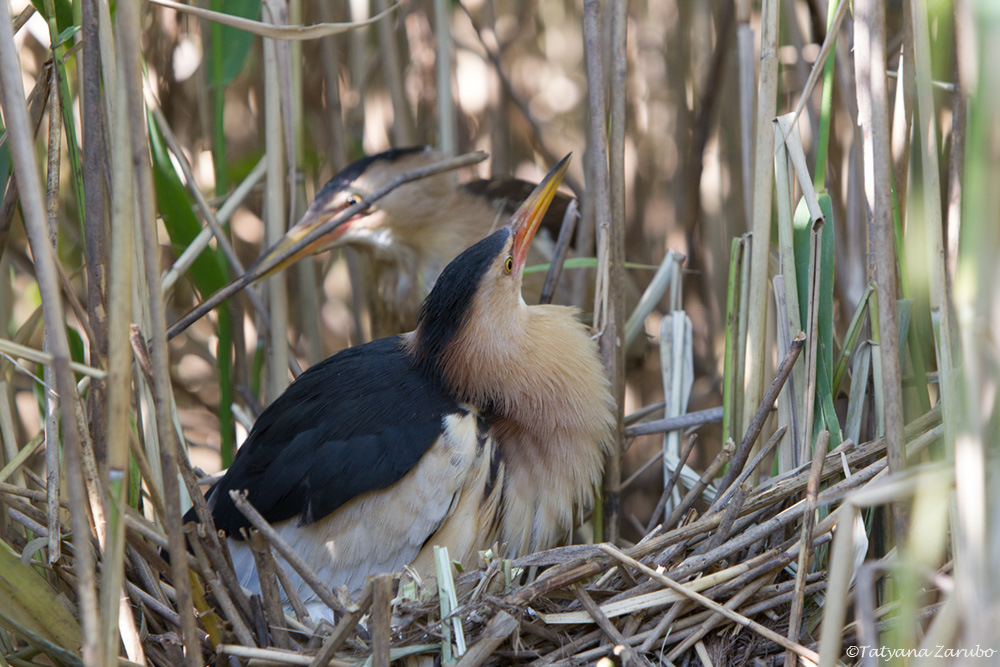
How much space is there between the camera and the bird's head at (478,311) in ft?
4.41

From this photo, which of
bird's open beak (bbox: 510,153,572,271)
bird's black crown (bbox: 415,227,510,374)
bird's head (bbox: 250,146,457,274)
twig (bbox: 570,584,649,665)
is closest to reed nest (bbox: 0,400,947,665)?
twig (bbox: 570,584,649,665)

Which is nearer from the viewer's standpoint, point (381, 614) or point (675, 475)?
point (381, 614)

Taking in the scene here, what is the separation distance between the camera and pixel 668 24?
2078 mm

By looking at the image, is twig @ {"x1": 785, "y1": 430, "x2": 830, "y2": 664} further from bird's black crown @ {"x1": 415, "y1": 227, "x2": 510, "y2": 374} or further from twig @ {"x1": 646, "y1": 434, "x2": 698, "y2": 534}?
bird's black crown @ {"x1": 415, "y1": 227, "x2": 510, "y2": 374}

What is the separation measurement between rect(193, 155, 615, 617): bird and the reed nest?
0.18 meters

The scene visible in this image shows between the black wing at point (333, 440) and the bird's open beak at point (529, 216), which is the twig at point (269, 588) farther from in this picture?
the bird's open beak at point (529, 216)

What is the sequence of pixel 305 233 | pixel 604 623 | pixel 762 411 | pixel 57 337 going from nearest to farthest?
pixel 57 337 → pixel 604 623 → pixel 762 411 → pixel 305 233

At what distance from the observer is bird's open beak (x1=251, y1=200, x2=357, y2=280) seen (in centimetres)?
151

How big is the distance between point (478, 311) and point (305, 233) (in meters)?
0.46

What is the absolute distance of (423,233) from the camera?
197cm

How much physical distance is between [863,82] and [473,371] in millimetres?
689

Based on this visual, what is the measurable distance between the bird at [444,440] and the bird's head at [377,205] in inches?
12.7

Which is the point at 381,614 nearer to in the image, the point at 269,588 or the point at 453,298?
the point at 269,588

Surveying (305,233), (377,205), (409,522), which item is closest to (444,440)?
(409,522)
